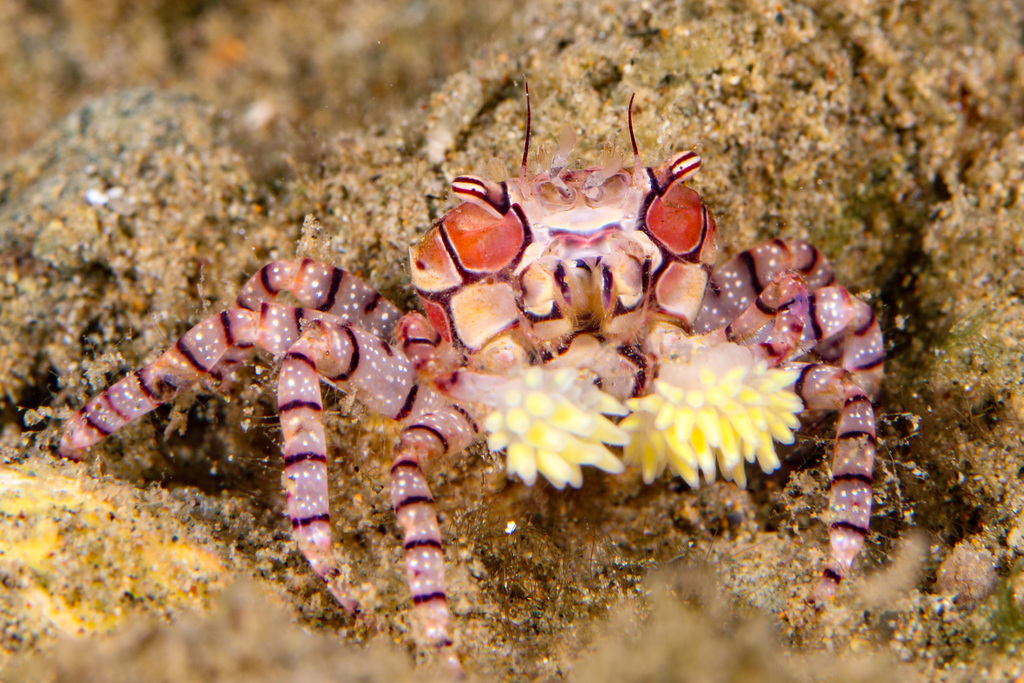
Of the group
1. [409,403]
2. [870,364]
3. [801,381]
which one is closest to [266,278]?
[409,403]

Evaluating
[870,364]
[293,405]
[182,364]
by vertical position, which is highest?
[293,405]

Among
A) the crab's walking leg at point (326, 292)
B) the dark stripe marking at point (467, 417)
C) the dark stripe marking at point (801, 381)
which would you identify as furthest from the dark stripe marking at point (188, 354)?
the dark stripe marking at point (801, 381)

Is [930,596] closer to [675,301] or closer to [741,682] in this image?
[741,682]

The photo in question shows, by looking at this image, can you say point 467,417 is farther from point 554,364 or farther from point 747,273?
point 747,273

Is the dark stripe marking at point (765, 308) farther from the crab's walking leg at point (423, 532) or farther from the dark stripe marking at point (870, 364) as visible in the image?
the crab's walking leg at point (423, 532)

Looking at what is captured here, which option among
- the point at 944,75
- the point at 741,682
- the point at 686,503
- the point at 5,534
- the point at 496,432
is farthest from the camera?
the point at 944,75

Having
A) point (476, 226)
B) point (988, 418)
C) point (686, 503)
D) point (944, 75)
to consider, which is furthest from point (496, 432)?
point (944, 75)
